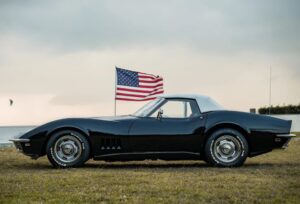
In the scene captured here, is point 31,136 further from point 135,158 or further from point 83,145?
point 135,158

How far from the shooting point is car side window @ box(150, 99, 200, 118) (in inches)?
455

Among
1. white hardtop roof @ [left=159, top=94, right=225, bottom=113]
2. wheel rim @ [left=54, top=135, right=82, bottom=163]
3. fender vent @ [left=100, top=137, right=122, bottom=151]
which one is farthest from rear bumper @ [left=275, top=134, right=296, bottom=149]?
wheel rim @ [left=54, top=135, right=82, bottom=163]

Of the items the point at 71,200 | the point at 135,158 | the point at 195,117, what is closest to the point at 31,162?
the point at 135,158

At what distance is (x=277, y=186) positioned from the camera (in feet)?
26.8

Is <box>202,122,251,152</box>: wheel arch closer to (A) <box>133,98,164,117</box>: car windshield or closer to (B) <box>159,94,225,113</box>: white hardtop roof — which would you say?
(B) <box>159,94,225,113</box>: white hardtop roof

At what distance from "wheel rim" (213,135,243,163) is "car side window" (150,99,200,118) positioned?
28.4 inches

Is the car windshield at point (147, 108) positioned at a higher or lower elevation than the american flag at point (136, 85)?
lower

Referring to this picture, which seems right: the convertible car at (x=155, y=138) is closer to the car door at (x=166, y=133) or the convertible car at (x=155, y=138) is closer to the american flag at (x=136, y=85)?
the car door at (x=166, y=133)

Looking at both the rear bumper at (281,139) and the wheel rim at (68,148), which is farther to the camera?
the rear bumper at (281,139)

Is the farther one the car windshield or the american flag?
the american flag

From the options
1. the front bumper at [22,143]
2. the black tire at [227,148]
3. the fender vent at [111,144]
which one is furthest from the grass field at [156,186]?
the fender vent at [111,144]

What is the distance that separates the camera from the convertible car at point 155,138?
11.2 m

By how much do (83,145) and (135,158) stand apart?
101 centimetres

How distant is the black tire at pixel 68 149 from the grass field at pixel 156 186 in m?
0.41
